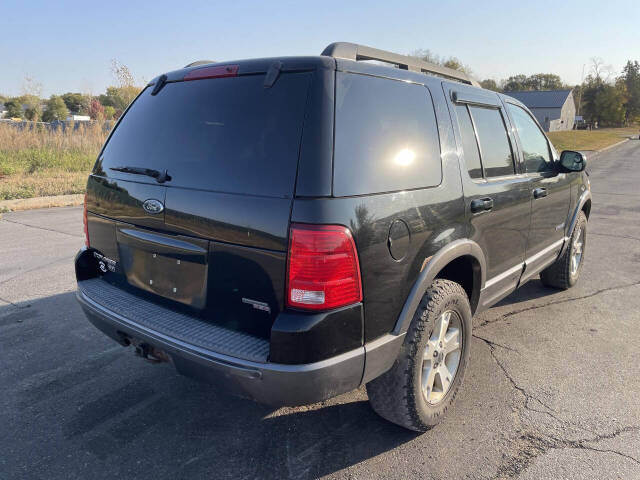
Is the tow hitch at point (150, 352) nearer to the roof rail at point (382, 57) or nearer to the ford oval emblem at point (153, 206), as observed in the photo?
the ford oval emblem at point (153, 206)

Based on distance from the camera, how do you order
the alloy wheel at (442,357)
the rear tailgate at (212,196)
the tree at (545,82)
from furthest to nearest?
the tree at (545,82) → the alloy wheel at (442,357) → the rear tailgate at (212,196)

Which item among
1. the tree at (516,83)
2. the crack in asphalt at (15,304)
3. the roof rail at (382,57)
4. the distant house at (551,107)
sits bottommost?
the crack in asphalt at (15,304)

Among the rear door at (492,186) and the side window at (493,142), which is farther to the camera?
the side window at (493,142)

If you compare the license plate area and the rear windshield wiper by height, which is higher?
the rear windshield wiper

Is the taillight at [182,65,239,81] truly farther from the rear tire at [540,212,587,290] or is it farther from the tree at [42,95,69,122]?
the tree at [42,95,69,122]

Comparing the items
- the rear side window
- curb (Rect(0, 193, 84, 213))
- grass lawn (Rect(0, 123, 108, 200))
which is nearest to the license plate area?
the rear side window

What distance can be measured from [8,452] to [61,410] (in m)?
0.39

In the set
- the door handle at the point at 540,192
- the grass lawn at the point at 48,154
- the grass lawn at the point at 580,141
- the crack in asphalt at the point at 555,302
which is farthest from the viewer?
the grass lawn at the point at 580,141

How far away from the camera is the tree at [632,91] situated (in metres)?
99.9

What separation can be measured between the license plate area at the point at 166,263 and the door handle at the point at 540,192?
2.71 metres

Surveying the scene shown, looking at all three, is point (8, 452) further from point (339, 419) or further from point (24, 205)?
point (24, 205)

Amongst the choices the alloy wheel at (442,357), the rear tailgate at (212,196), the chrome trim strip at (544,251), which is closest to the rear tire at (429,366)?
the alloy wheel at (442,357)

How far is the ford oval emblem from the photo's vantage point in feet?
8.22

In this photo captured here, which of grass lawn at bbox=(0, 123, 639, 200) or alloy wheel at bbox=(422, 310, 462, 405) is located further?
grass lawn at bbox=(0, 123, 639, 200)
